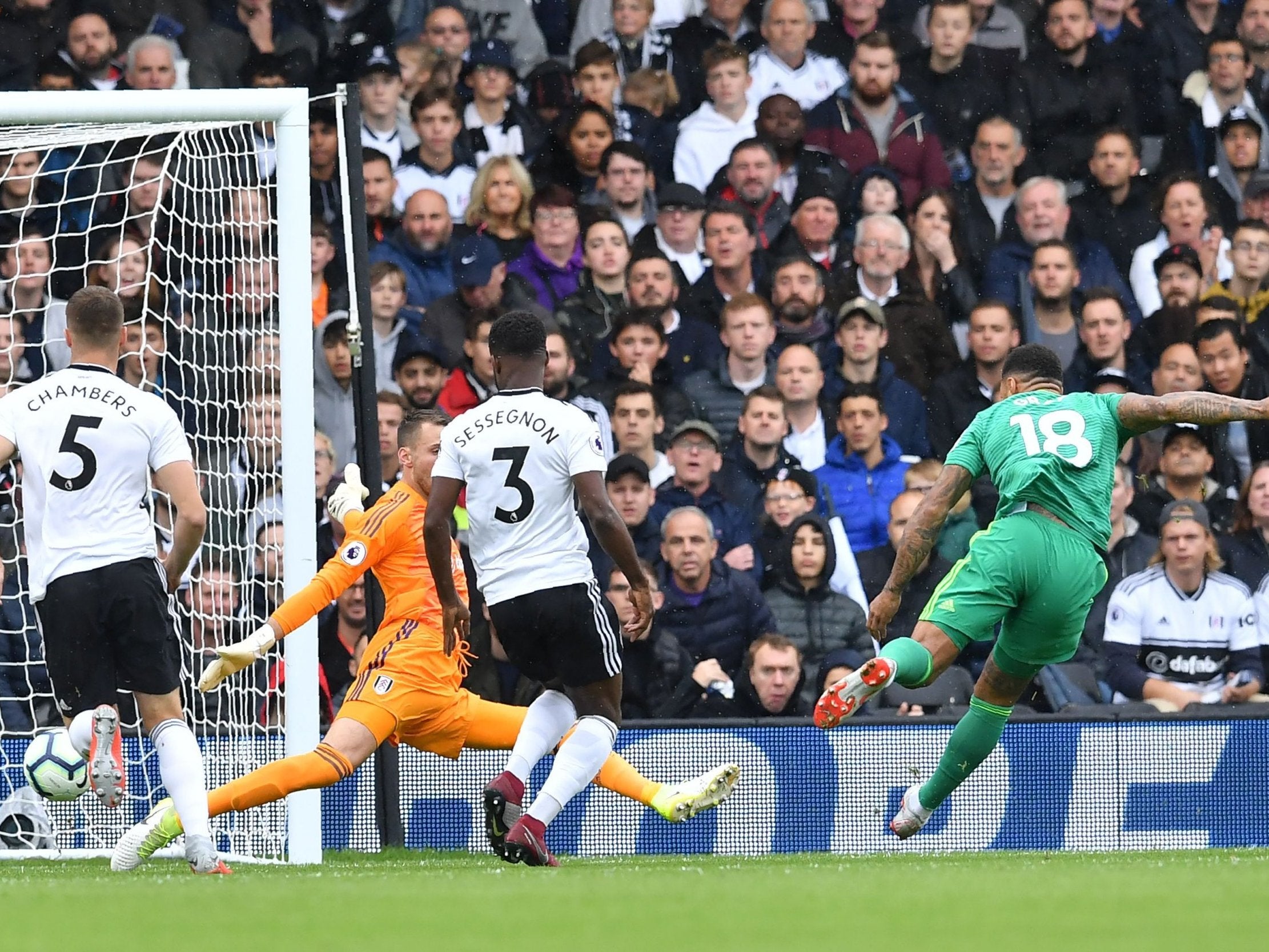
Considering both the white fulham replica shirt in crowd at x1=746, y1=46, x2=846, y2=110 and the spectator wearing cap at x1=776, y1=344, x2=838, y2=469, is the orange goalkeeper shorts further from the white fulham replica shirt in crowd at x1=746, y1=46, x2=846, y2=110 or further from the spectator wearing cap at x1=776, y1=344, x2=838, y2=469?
the white fulham replica shirt in crowd at x1=746, y1=46, x2=846, y2=110

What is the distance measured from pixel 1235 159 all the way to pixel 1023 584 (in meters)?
5.55

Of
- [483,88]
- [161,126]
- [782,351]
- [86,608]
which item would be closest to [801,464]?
[782,351]

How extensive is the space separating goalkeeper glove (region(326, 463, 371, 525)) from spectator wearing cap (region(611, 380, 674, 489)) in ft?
8.63

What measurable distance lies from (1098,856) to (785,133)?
17.5ft

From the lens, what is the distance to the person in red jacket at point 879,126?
12.1 meters

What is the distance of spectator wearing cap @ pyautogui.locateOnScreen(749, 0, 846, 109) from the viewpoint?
40.3ft

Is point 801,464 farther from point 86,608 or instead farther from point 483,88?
point 86,608

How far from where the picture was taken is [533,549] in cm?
736

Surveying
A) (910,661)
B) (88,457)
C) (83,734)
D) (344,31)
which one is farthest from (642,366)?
(83,734)

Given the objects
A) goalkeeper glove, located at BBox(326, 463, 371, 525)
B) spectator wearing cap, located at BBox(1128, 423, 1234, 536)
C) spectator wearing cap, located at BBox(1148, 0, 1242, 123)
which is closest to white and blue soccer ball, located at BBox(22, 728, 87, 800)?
goalkeeper glove, located at BBox(326, 463, 371, 525)

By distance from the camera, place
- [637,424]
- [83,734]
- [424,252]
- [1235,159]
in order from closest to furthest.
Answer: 1. [83,734]
2. [637,424]
3. [424,252]
4. [1235,159]

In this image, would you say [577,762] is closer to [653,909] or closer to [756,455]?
[653,909]

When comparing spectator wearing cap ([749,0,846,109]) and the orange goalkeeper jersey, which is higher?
spectator wearing cap ([749,0,846,109])

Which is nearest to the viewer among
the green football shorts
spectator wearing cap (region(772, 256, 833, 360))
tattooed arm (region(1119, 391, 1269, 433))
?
tattooed arm (region(1119, 391, 1269, 433))
